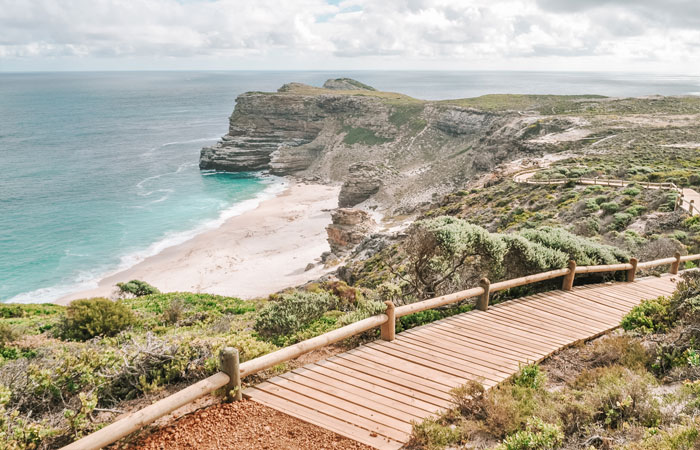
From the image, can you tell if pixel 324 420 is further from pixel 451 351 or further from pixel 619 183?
pixel 619 183

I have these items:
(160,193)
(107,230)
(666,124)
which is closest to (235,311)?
(107,230)

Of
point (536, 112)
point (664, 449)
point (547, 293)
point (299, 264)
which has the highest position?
point (536, 112)

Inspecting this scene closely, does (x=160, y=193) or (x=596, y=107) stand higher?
(x=596, y=107)

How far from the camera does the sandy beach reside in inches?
1315

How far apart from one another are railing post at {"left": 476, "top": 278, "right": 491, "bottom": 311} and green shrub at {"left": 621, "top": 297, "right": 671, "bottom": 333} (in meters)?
2.54

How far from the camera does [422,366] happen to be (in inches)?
279

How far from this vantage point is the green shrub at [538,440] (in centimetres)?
464

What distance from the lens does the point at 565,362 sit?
7.52 metres

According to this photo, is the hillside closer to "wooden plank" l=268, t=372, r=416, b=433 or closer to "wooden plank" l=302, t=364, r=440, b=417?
"wooden plank" l=268, t=372, r=416, b=433

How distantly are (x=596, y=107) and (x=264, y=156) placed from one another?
53796mm

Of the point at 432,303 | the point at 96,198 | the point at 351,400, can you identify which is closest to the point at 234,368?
the point at 351,400

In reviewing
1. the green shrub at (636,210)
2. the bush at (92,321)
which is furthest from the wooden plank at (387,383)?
the green shrub at (636,210)

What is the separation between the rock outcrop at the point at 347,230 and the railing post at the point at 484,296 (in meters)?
28.1

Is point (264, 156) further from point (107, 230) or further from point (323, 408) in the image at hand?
point (323, 408)
